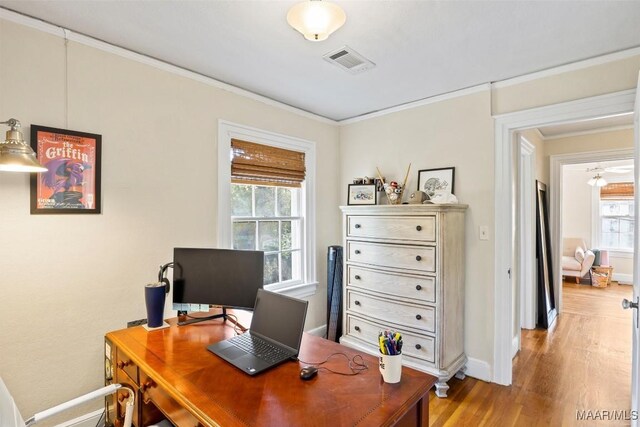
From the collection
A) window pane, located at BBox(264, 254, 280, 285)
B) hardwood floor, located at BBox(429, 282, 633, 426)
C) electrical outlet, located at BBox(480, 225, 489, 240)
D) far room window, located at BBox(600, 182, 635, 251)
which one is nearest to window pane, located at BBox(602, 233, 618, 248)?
far room window, located at BBox(600, 182, 635, 251)

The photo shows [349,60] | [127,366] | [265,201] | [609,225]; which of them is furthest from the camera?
[609,225]

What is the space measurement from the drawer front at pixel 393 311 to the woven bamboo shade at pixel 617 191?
692 cm

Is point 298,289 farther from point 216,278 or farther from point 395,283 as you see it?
point 216,278

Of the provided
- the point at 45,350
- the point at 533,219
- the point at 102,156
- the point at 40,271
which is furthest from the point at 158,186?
the point at 533,219

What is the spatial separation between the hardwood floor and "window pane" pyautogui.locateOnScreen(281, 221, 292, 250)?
5.95 feet

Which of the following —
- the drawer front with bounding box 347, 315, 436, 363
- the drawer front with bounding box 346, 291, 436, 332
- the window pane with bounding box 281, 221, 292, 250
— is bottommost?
the drawer front with bounding box 347, 315, 436, 363

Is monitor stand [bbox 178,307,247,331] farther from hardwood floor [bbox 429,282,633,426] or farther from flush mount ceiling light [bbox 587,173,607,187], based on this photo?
flush mount ceiling light [bbox 587,173,607,187]

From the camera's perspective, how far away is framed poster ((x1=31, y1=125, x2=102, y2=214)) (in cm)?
182

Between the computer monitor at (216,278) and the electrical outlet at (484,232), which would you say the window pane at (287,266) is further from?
the electrical outlet at (484,232)

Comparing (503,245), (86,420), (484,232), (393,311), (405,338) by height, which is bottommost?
(86,420)

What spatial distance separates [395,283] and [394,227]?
1.52ft

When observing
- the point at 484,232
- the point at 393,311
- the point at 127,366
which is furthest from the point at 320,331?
the point at 127,366

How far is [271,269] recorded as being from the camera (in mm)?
3180

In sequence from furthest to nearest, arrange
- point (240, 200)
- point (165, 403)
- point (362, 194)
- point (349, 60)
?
point (362, 194), point (240, 200), point (349, 60), point (165, 403)
